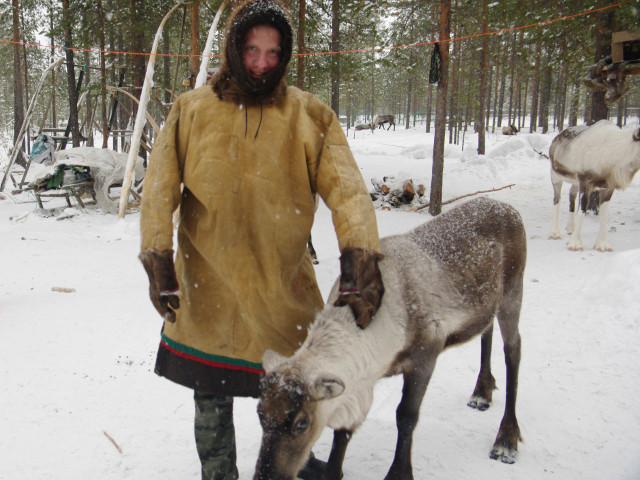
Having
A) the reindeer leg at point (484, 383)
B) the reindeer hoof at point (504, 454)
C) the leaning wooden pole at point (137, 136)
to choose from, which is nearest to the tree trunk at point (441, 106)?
the leaning wooden pole at point (137, 136)

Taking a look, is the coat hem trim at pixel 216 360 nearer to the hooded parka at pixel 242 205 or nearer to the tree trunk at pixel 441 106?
the hooded parka at pixel 242 205

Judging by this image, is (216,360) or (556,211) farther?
(556,211)

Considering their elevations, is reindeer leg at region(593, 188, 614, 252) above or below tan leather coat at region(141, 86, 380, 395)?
below

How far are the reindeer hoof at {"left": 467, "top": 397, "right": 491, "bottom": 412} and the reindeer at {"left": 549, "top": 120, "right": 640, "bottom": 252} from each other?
210 inches

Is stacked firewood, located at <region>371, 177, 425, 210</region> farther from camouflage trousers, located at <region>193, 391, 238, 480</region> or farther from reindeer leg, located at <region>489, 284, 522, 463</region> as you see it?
camouflage trousers, located at <region>193, 391, 238, 480</region>

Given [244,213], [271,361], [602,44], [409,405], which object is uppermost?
[602,44]

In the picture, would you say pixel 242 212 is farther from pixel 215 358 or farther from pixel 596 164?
pixel 596 164

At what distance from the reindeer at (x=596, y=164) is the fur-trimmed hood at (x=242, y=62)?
729 cm

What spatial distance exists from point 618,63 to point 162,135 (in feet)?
30.4

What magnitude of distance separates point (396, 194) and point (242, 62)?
34.0 feet

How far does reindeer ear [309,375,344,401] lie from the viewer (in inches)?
75.3

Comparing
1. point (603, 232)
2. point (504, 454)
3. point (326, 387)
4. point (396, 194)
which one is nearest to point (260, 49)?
point (326, 387)

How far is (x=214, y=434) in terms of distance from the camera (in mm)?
2379

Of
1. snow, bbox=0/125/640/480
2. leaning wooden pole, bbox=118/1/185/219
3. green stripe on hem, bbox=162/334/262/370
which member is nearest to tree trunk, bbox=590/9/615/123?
snow, bbox=0/125/640/480
